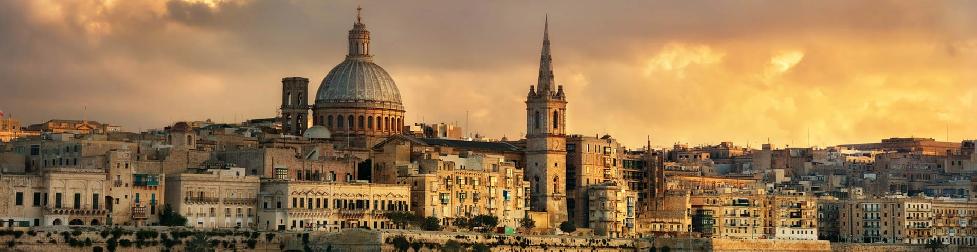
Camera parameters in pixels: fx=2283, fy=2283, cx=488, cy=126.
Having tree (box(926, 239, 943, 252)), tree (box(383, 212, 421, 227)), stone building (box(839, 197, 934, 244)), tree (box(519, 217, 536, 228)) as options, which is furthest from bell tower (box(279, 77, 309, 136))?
tree (box(926, 239, 943, 252))

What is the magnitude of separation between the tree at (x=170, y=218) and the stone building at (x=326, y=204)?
4099mm

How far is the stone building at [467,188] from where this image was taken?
3851 inches

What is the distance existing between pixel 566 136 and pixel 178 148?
78.8 feet

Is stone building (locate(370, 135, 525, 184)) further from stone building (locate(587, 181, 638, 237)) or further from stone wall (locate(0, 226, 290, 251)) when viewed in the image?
stone wall (locate(0, 226, 290, 251))

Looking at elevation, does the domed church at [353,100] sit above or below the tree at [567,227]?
above

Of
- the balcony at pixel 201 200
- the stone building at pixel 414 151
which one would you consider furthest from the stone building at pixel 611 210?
the balcony at pixel 201 200

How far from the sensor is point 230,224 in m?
89.6

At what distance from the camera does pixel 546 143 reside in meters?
108

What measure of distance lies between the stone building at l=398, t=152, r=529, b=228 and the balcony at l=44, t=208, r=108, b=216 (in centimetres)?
1661

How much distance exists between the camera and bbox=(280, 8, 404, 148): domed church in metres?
110

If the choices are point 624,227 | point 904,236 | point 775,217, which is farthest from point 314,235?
point 904,236

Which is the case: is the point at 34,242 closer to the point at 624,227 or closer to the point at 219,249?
the point at 219,249

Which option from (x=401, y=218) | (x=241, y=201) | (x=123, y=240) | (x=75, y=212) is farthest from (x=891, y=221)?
(x=75, y=212)

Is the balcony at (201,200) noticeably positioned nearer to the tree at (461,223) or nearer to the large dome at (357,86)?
the tree at (461,223)
